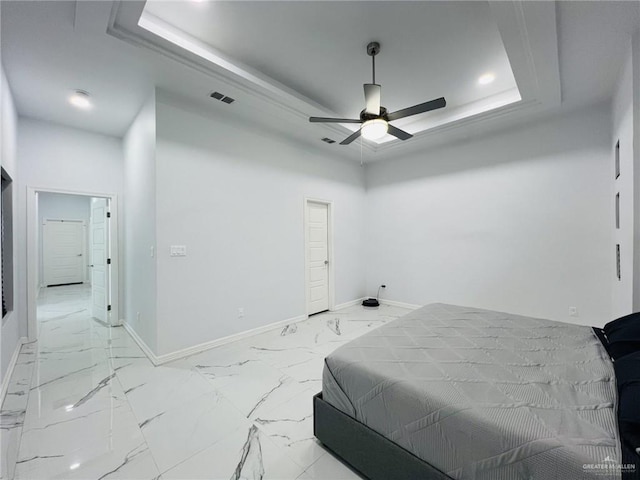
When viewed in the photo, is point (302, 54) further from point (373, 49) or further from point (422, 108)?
point (422, 108)

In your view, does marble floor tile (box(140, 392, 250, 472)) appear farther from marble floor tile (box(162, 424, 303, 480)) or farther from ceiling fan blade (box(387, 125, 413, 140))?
ceiling fan blade (box(387, 125, 413, 140))

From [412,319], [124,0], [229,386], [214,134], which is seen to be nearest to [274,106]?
[214,134]

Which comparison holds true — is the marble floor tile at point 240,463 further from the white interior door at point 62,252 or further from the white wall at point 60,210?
the white interior door at point 62,252

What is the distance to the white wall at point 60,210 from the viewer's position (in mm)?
7688

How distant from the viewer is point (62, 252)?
8039mm

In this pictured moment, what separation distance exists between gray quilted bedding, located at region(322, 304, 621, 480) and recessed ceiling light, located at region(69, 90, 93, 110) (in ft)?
12.7

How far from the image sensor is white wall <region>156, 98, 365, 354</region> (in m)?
3.03

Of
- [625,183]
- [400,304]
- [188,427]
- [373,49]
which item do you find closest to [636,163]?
[625,183]

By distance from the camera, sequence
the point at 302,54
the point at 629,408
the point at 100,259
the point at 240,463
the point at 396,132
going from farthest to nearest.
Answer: the point at 100,259
the point at 396,132
the point at 302,54
the point at 240,463
the point at 629,408

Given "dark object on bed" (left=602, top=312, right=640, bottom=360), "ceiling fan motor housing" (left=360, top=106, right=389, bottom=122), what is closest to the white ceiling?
"ceiling fan motor housing" (left=360, top=106, right=389, bottom=122)

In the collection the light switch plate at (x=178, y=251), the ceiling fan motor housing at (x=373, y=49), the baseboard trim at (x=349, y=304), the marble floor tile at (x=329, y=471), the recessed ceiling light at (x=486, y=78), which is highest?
the recessed ceiling light at (x=486, y=78)

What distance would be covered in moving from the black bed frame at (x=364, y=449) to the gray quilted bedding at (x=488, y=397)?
38 mm

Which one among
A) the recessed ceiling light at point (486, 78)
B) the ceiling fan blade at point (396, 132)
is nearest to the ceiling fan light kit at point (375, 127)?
the ceiling fan blade at point (396, 132)

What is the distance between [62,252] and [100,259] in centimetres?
543
